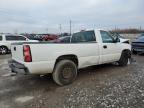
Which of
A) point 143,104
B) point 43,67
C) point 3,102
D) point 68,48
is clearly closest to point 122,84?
point 143,104

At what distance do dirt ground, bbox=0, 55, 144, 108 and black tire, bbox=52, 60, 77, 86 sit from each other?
0.66ft

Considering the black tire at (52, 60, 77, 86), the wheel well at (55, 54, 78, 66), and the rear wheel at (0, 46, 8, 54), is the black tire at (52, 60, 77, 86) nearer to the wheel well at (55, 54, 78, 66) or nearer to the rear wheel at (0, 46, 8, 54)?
the wheel well at (55, 54, 78, 66)

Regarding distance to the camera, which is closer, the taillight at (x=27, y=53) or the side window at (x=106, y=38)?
the taillight at (x=27, y=53)

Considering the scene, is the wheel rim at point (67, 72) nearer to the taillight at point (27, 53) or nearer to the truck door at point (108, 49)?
the taillight at point (27, 53)

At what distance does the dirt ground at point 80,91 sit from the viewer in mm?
4328

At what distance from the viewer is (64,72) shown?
571cm

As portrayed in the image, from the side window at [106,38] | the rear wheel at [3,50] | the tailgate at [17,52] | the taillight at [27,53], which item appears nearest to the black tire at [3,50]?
the rear wheel at [3,50]

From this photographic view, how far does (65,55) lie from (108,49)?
209 centimetres

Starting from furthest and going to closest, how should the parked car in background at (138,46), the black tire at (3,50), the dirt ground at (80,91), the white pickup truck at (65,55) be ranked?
the black tire at (3,50) → the parked car in background at (138,46) → the white pickup truck at (65,55) → the dirt ground at (80,91)

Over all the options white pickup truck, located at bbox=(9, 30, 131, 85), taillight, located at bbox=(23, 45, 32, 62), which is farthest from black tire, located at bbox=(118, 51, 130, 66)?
taillight, located at bbox=(23, 45, 32, 62)

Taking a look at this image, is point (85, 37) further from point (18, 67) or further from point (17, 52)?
point (18, 67)

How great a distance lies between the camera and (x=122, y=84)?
18.5ft

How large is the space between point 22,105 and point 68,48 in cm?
219

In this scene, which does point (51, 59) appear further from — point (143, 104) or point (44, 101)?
point (143, 104)
